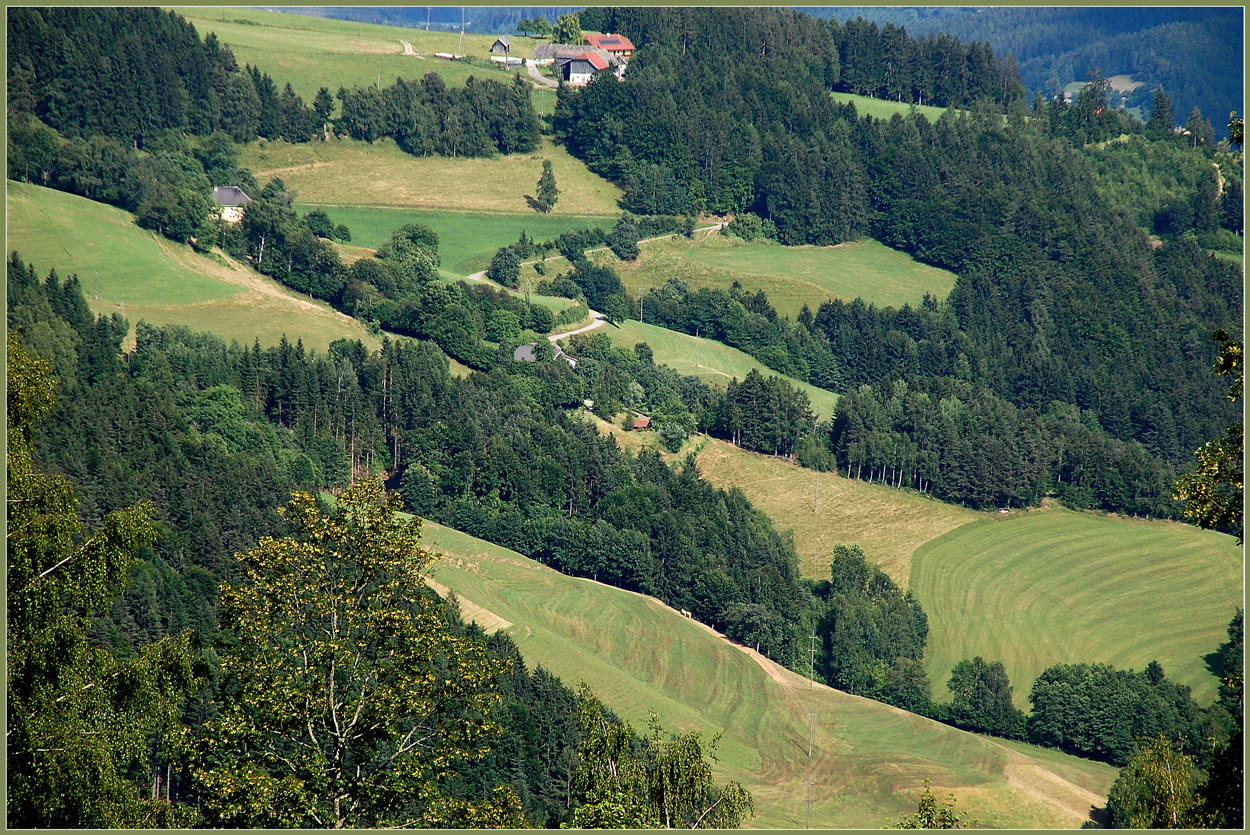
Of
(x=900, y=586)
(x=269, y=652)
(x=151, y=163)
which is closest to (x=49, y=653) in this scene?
(x=269, y=652)

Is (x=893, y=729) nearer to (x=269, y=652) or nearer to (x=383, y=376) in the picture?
(x=383, y=376)

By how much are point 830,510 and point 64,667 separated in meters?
129

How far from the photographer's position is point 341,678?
102 ft

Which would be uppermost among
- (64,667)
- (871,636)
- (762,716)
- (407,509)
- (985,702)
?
(64,667)

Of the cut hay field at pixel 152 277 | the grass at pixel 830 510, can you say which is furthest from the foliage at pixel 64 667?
the cut hay field at pixel 152 277

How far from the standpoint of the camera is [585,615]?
120125 millimetres

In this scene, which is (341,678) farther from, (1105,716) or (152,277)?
(152,277)

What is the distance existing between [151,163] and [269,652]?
165 m

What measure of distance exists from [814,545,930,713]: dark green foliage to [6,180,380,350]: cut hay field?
63.0m

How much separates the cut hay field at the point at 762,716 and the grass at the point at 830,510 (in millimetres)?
23387

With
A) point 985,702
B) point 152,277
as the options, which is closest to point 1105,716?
point 985,702

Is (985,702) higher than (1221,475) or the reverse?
the reverse

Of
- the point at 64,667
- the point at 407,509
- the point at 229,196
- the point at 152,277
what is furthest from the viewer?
the point at 229,196

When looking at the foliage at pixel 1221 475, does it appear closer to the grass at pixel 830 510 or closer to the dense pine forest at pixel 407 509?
the dense pine forest at pixel 407 509
